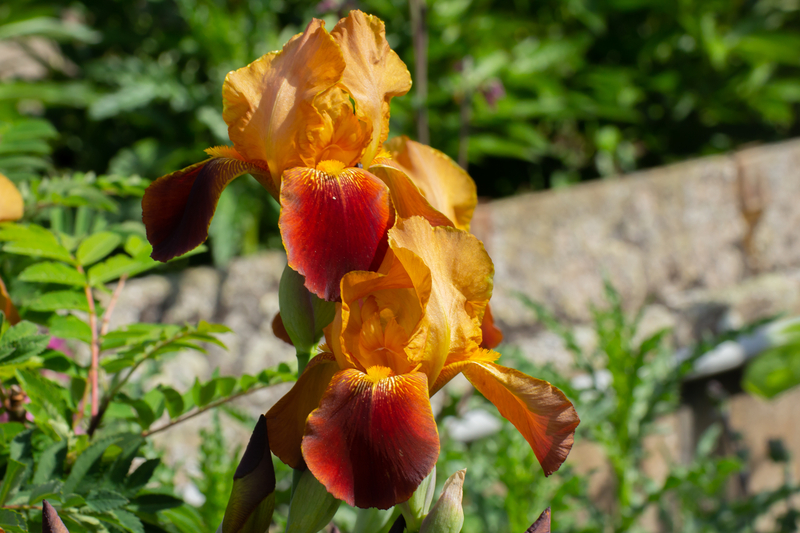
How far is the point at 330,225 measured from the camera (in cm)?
53

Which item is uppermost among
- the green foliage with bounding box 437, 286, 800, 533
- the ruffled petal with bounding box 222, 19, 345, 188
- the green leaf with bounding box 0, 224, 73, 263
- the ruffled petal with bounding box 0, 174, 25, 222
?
the ruffled petal with bounding box 222, 19, 345, 188

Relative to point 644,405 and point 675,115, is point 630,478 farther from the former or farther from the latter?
point 675,115

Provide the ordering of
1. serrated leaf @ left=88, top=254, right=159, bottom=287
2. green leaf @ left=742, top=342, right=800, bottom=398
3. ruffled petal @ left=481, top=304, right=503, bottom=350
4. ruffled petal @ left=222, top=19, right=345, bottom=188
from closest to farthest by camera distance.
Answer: ruffled petal @ left=222, top=19, right=345, bottom=188 < ruffled petal @ left=481, top=304, right=503, bottom=350 < serrated leaf @ left=88, top=254, right=159, bottom=287 < green leaf @ left=742, top=342, right=800, bottom=398

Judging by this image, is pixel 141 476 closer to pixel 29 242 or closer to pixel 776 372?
pixel 29 242

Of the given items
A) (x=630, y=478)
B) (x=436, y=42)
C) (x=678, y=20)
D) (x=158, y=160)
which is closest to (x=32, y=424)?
(x=630, y=478)

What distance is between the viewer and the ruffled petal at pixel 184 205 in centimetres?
54

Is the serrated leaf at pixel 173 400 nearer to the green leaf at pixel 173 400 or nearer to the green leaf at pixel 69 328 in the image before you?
the green leaf at pixel 173 400

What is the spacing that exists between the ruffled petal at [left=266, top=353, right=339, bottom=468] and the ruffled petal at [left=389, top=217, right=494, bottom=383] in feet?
0.32

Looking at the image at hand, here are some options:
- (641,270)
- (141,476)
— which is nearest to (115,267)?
(141,476)

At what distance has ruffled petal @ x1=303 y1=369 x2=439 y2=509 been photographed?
1.55 ft

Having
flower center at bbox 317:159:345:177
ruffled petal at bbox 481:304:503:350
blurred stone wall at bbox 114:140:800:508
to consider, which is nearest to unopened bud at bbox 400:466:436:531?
ruffled petal at bbox 481:304:503:350

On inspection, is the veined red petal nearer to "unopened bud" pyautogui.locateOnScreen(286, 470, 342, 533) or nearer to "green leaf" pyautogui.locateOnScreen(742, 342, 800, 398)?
"unopened bud" pyautogui.locateOnScreen(286, 470, 342, 533)

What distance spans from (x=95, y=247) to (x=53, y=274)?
0.26 feet

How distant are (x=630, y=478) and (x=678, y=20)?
2680 millimetres
